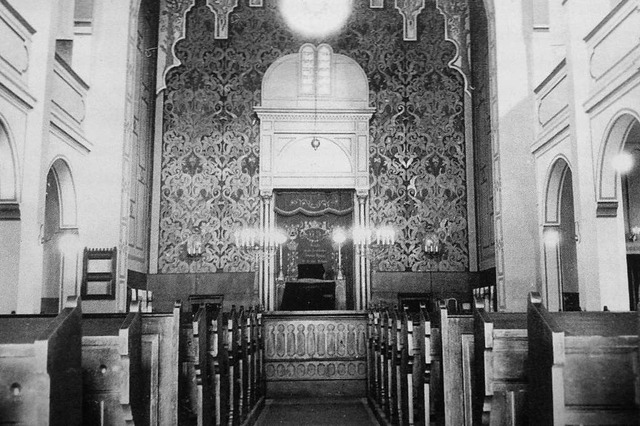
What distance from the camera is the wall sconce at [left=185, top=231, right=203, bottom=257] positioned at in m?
14.3

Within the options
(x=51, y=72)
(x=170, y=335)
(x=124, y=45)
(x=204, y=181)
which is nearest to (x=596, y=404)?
(x=170, y=335)

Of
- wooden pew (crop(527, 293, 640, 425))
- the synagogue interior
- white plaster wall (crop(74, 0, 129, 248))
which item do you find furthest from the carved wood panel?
wooden pew (crop(527, 293, 640, 425))

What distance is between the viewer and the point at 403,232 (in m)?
14.6

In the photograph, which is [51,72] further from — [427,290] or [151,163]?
[427,290]

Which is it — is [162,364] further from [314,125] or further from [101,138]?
[314,125]

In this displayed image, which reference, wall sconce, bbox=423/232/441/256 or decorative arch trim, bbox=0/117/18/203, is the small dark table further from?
decorative arch trim, bbox=0/117/18/203

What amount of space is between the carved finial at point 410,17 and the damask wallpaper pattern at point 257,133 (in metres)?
0.15

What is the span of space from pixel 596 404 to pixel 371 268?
35.2 feet

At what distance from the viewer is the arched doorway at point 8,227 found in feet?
27.8

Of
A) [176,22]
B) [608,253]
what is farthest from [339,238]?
[608,253]

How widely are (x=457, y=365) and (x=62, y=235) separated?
746 cm

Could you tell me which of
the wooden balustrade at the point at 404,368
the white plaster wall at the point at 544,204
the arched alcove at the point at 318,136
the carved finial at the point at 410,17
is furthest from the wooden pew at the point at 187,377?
the carved finial at the point at 410,17

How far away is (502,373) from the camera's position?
5.15 m

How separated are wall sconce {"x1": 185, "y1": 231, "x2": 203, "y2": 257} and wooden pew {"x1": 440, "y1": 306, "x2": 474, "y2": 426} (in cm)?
889
